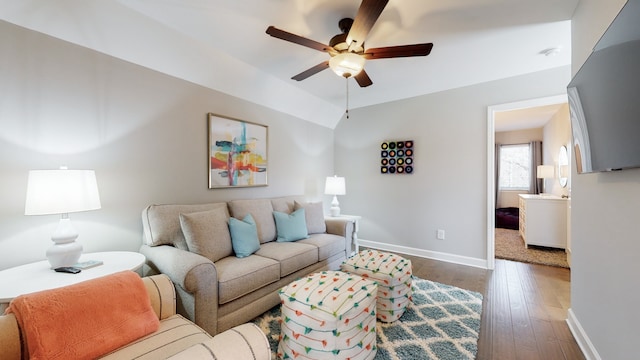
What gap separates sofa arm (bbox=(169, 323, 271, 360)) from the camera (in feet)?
2.40

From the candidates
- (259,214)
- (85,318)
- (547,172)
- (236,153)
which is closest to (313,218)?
(259,214)

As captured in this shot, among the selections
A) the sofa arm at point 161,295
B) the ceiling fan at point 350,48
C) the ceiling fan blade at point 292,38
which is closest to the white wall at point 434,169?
the ceiling fan at point 350,48

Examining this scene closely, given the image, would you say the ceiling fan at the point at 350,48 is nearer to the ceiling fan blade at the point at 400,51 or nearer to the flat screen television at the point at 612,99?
the ceiling fan blade at the point at 400,51

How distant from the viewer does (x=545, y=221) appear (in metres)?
4.04

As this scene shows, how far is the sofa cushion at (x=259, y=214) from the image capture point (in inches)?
107

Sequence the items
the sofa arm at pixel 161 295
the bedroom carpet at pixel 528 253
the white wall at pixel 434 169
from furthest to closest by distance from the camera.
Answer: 1. the bedroom carpet at pixel 528 253
2. the white wall at pixel 434 169
3. the sofa arm at pixel 161 295

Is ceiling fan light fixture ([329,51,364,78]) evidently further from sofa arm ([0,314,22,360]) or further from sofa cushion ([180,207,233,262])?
sofa arm ([0,314,22,360])

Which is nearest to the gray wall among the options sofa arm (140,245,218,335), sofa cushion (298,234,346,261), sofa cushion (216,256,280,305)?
sofa arm (140,245,218,335)

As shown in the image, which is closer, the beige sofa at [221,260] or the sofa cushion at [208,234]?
the beige sofa at [221,260]

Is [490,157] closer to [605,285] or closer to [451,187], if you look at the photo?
[451,187]

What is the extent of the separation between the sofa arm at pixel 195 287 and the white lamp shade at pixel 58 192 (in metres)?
0.64

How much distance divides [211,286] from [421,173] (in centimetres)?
319

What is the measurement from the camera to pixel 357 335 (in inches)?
62.9

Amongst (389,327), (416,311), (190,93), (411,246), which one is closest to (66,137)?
(190,93)
